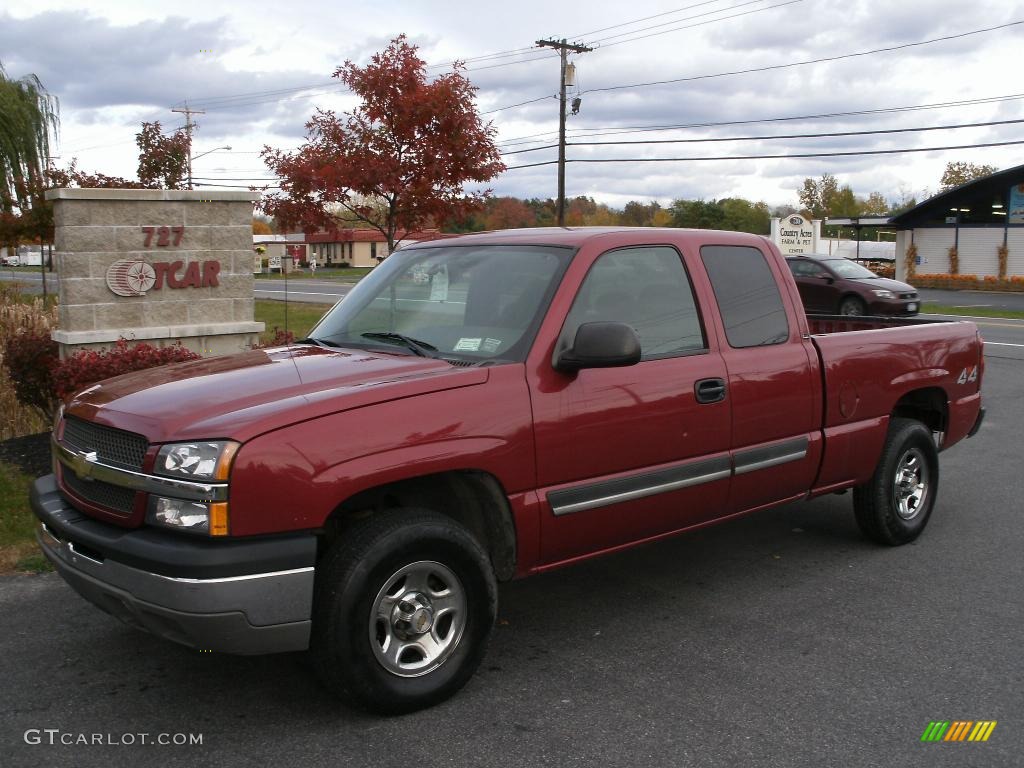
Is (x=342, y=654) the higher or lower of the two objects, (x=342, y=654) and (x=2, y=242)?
the lower

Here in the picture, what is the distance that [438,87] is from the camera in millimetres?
13273

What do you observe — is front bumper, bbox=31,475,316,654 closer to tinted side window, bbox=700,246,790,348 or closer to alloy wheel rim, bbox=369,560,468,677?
alloy wheel rim, bbox=369,560,468,677

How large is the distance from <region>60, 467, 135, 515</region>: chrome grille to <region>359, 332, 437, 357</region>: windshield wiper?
1364 millimetres

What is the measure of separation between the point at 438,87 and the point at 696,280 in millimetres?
9194

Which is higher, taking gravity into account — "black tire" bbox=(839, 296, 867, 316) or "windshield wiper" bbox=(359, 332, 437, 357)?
"windshield wiper" bbox=(359, 332, 437, 357)

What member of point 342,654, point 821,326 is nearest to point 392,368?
Result: point 342,654

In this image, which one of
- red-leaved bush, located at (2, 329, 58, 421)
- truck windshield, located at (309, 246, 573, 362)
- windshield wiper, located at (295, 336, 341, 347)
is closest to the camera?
truck windshield, located at (309, 246, 573, 362)

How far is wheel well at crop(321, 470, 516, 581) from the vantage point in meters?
3.93

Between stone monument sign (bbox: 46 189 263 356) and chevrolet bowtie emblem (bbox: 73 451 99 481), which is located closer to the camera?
chevrolet bowtie emblem (bbox: 73 451 99 481)

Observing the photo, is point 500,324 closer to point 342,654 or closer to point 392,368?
point 392,368

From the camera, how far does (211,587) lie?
3.30m

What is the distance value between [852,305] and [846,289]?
42 cm

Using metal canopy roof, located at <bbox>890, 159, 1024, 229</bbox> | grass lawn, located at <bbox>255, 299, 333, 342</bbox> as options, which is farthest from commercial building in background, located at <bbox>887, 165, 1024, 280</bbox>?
grass lawn, located at <bbox>255, 299, 333, 342</bbox>

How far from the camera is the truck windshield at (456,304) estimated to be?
14.3ft
